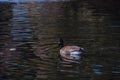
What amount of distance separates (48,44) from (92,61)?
3997mm

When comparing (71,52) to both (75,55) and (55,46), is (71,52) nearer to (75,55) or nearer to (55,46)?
(75,55)

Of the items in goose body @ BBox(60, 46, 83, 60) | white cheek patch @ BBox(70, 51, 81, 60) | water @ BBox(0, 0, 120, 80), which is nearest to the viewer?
water @ BBox(0, 0, 120, 80)

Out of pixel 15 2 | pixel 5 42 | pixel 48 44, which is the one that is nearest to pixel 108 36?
A: pixel 48 44

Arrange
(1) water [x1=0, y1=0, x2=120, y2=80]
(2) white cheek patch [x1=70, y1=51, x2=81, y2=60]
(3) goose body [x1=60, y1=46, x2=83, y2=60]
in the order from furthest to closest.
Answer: (3) goose body [x1=60, y1=46, x2=83, y2=60], (2) white cheek patch [x1=70, y1=51, x2=81, y2=60], (1) water [x1=0, y1=0, x2=120, y2=80]

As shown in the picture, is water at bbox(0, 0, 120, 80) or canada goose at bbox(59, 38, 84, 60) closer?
water at bbox(0, 0, 120, 80)

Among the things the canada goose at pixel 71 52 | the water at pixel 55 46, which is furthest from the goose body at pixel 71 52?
the water at pixel 55 46

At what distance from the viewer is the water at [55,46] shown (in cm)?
1883

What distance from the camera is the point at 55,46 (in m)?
23.6

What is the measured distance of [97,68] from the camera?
63.2ft

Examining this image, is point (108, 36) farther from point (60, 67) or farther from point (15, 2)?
point (15, 2)

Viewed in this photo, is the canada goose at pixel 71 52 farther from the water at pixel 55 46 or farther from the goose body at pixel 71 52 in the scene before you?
the water at pixel 55 46

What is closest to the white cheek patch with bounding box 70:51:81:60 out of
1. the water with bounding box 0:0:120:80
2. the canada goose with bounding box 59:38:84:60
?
the canada goose with bounding box 59:38:84:60

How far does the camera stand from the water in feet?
61.8

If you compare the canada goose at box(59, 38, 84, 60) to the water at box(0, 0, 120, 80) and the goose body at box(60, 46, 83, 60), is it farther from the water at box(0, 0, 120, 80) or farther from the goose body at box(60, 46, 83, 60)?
the water at box(0, 0, 120, 80)
